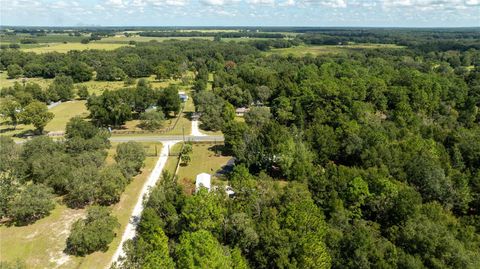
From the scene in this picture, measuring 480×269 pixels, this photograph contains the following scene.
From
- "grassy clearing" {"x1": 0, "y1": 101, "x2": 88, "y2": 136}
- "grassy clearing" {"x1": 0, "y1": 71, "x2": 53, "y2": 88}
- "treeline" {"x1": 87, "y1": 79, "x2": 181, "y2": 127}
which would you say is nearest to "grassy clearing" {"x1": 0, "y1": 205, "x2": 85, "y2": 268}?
"treeline" {"x1": 87, "y1": 79, "x2": 181, "y2": 127}

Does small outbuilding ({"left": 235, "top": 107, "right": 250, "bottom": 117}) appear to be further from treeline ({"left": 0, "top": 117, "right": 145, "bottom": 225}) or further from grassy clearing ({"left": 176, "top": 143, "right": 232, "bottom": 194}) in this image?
treeline ({"left": 0, "top": 117, "right": 145, "bottom": 225})

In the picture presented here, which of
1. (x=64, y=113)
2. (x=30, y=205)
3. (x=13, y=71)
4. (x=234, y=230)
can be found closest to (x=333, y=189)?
(x=234, y=230)

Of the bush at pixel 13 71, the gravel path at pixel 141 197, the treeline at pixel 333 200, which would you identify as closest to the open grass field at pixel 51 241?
the gravel path at pixel 141 197

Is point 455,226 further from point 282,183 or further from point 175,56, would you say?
point 175,56

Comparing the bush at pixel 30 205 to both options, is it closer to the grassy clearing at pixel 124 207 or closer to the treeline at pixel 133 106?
the grassy clearing at pixel 124 207

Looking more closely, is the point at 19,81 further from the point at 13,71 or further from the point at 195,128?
the point at 195,128

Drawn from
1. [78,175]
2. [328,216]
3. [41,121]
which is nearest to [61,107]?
[41,121]
